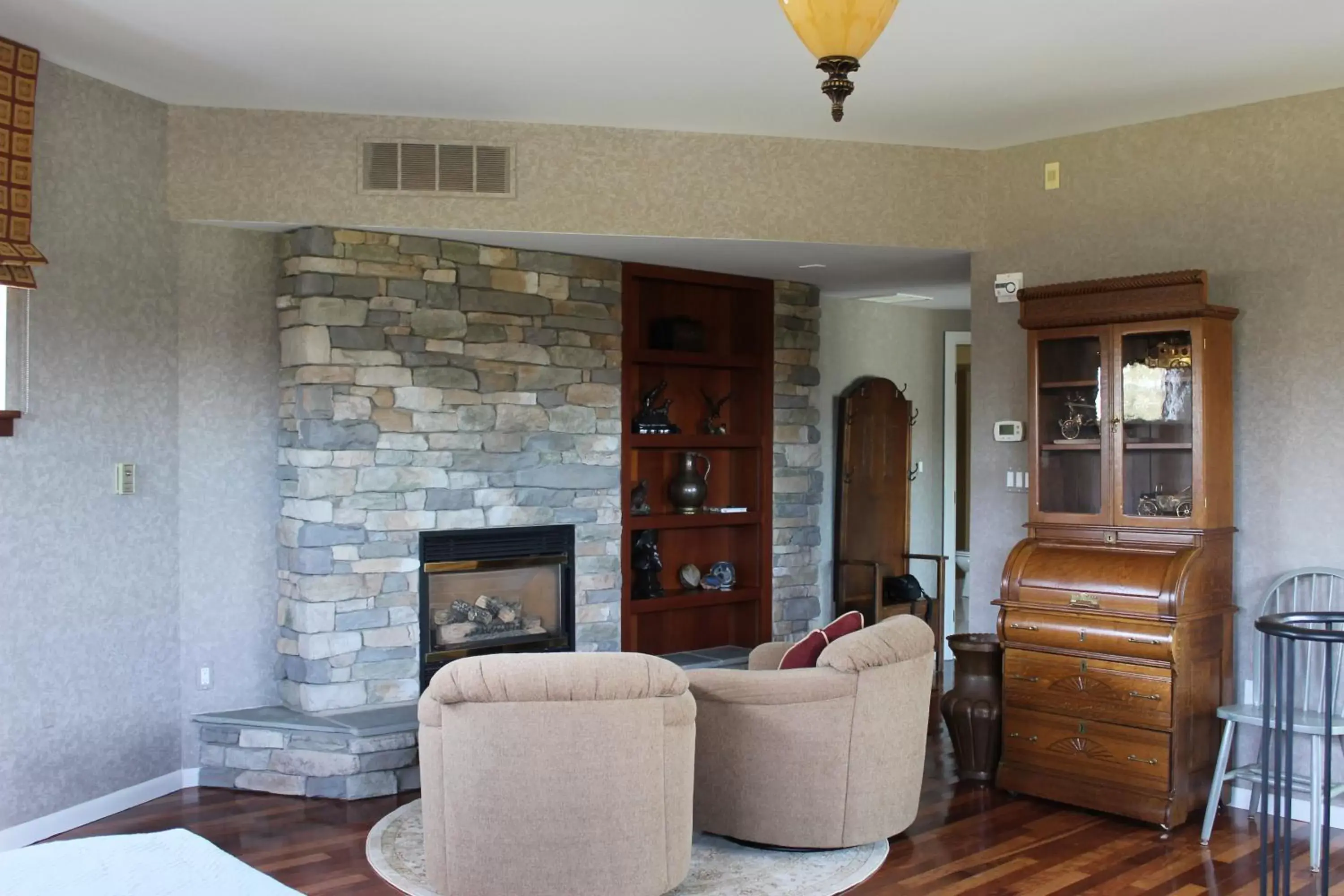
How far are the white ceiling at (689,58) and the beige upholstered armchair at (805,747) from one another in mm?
2084

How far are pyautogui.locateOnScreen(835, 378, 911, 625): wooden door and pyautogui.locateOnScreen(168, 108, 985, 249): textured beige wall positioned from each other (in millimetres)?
1924

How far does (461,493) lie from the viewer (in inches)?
219

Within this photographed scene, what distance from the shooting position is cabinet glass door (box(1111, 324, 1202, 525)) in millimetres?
4691

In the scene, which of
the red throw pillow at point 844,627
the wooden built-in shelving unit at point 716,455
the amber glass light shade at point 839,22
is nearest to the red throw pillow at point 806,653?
the red throw pillow at point 844,627

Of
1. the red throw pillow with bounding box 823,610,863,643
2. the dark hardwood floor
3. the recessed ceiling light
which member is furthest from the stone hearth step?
the recessed ceiling light

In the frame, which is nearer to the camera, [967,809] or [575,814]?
[575,814]

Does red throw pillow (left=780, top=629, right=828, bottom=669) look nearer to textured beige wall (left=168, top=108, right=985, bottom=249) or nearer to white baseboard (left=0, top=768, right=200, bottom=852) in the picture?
textured beige wall (left=168, top=108, right=985, bottom=249)

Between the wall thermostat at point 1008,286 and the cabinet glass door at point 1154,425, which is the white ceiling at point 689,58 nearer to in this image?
the wall thermostat at point 1008,286

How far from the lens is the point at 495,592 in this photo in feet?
19.2

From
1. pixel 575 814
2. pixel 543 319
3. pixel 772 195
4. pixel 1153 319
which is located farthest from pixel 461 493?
pixel 1153 319

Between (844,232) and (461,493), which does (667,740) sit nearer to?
(461,493)

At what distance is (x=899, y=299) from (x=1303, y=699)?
148 inches

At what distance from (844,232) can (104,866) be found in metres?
4.22

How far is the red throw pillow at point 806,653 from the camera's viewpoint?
4281 millimetres
